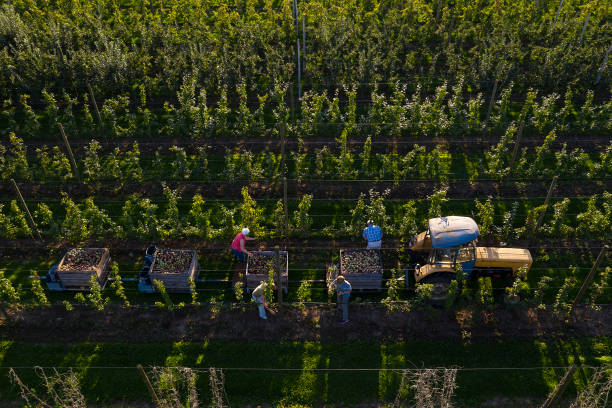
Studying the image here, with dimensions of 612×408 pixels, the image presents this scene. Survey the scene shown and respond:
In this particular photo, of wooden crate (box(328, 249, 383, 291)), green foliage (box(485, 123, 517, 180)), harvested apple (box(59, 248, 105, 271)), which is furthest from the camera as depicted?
green foliage (box(485, 123, 517, 180))

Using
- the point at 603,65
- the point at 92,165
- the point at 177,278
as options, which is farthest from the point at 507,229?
the point at 92,165

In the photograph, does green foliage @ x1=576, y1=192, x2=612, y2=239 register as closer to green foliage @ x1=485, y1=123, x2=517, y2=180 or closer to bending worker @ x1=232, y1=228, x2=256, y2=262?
green foliage @ x1=485, y1=123, x2=517, y2=180

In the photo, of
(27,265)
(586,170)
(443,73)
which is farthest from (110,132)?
(586,170)

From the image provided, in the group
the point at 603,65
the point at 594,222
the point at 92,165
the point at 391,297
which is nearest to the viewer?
the point at 391,297

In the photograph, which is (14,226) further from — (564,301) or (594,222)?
(594,222)

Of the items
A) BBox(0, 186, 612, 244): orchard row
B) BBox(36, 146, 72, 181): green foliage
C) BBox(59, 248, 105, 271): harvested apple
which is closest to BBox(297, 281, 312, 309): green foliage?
BBox(0, 186, 612, 244): orchard row

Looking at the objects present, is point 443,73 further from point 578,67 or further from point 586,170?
point 586,170

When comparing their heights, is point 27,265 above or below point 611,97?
below
